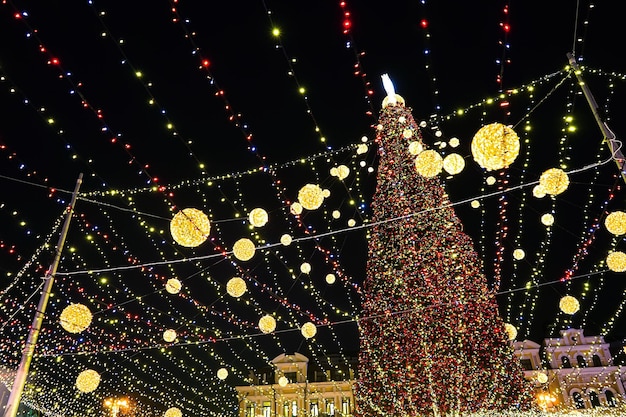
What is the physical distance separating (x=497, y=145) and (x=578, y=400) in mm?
23371

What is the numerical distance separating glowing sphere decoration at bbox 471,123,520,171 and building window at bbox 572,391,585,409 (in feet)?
74.9

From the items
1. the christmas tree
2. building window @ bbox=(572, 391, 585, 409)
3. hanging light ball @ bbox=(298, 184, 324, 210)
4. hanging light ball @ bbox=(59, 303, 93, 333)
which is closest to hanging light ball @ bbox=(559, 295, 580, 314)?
the christmas tree

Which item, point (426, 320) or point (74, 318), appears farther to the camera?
point (426, 320)

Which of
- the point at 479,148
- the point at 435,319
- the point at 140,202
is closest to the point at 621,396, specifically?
the point at 435,319

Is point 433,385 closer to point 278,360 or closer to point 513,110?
point 513,110

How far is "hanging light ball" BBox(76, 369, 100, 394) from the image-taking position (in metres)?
9.09

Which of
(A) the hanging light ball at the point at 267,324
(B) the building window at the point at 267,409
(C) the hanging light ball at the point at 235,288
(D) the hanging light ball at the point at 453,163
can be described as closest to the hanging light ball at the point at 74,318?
(C) the hanging light ball at the point at 235,288

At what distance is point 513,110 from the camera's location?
8.33m

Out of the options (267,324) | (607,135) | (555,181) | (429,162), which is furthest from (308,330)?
(607,135)

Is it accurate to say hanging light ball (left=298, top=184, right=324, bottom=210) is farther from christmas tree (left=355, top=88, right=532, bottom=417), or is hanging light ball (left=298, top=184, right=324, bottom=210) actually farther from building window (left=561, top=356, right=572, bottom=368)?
building window (left=561, top=356, right=572, bottom=368)

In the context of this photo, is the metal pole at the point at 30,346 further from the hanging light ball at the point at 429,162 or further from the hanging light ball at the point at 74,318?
the hanging light ball at the point at 429,162

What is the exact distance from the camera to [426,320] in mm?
10734

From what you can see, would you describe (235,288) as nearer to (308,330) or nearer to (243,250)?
(243,250)

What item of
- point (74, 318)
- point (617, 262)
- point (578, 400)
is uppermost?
point (578, 400)
